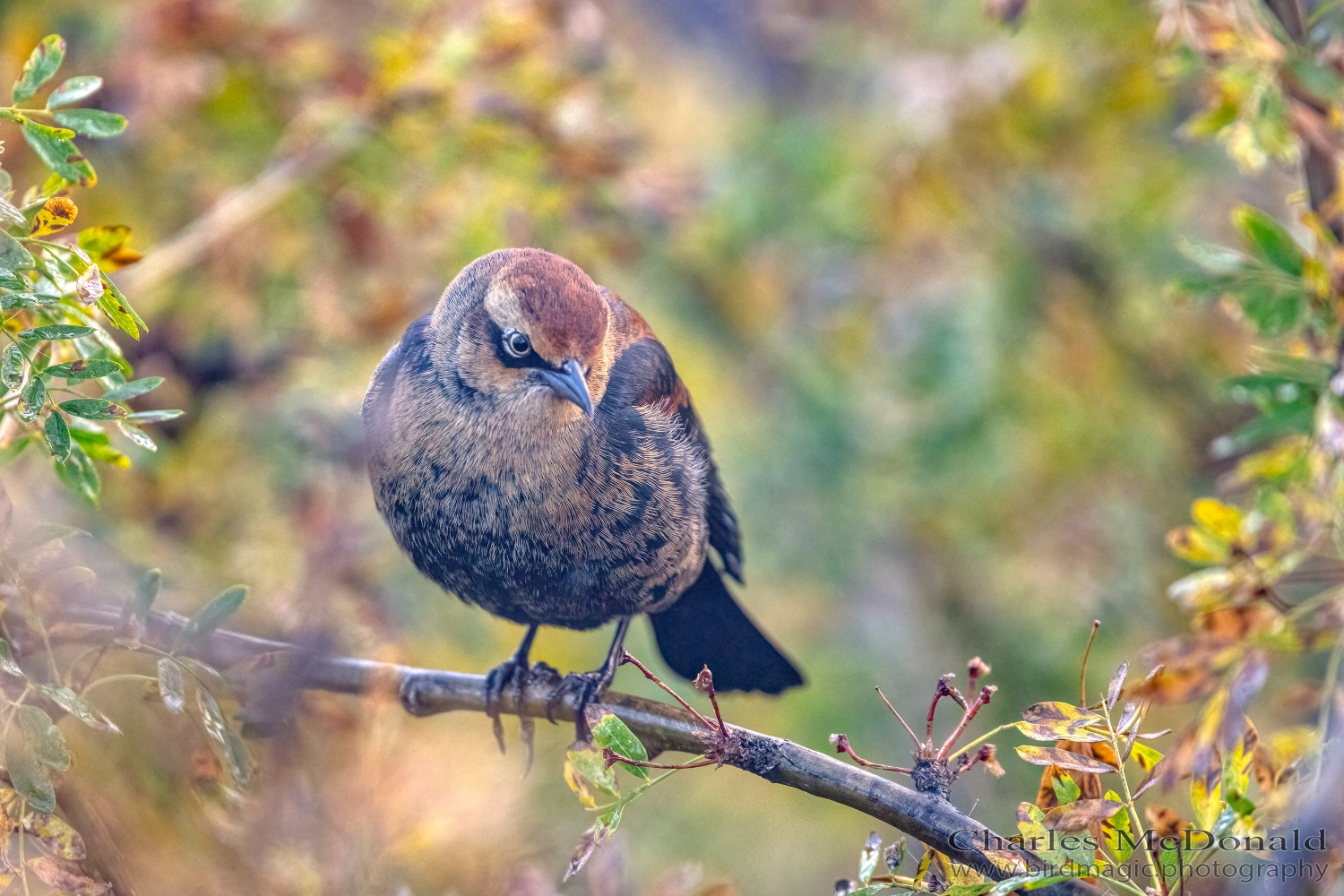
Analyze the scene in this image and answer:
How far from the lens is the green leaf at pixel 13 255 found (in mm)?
1478

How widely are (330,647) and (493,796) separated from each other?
2.69 ft

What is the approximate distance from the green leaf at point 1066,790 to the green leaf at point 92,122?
1559 mm

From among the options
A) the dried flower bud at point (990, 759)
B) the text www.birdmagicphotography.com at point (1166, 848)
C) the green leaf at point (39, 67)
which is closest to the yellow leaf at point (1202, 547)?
the text www.birdmagicphotography.com at point (1166, 848)

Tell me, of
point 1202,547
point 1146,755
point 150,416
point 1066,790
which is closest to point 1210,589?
point 1202,547

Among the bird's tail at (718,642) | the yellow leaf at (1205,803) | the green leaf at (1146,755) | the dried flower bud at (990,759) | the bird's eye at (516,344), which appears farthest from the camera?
the bird's tail at (718,642)

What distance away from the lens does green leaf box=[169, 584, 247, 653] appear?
1766mm

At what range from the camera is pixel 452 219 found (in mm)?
3459

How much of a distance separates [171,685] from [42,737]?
0.17m

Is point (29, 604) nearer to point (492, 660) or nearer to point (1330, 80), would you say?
point (1330, 80)

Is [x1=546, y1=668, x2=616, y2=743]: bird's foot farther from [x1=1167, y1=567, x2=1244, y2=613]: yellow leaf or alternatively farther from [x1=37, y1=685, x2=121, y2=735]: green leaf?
[x1=1167, y1=567, x2=1244, y2=613]: yellow leaf

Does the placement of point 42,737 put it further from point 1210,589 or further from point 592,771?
point 1210,589

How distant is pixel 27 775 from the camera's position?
1502 millimetres

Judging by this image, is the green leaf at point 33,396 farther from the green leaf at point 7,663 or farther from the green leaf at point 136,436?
the green leaf at point 7,663

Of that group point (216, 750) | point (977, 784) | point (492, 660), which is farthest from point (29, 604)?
point (977, 784)
